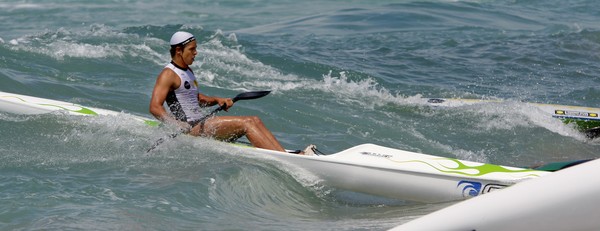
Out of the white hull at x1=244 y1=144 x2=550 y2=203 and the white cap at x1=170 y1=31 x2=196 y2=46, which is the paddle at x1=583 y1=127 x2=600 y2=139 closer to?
the white hull at x1=244 y1=144 x2=550 y2=203

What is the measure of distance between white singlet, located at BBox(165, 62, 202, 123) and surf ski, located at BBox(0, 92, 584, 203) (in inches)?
30.5

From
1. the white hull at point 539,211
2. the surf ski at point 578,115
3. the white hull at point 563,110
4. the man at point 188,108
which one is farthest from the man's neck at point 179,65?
the surf ski at point 578,115

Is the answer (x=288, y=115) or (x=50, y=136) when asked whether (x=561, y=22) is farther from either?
(x=50, y=136)

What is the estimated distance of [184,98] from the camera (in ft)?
26.6

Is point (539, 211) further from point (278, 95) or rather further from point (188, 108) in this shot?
point (278, 95)

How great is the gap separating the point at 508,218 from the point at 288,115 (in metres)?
6.16

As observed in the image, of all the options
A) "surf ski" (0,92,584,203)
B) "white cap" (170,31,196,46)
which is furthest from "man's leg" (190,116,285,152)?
"white cap" (170,31,196,46)

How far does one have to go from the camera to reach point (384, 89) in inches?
522

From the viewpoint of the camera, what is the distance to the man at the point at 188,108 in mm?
7918

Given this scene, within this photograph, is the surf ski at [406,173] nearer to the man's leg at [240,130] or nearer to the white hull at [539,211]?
the man's leg at [240,130]

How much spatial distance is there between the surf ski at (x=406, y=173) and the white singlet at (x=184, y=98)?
2.54 feet

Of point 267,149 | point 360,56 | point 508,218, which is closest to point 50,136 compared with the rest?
point 267,149

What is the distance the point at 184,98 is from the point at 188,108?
10 cm

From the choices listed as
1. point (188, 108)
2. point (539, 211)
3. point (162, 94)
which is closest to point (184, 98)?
point (188, 108)
